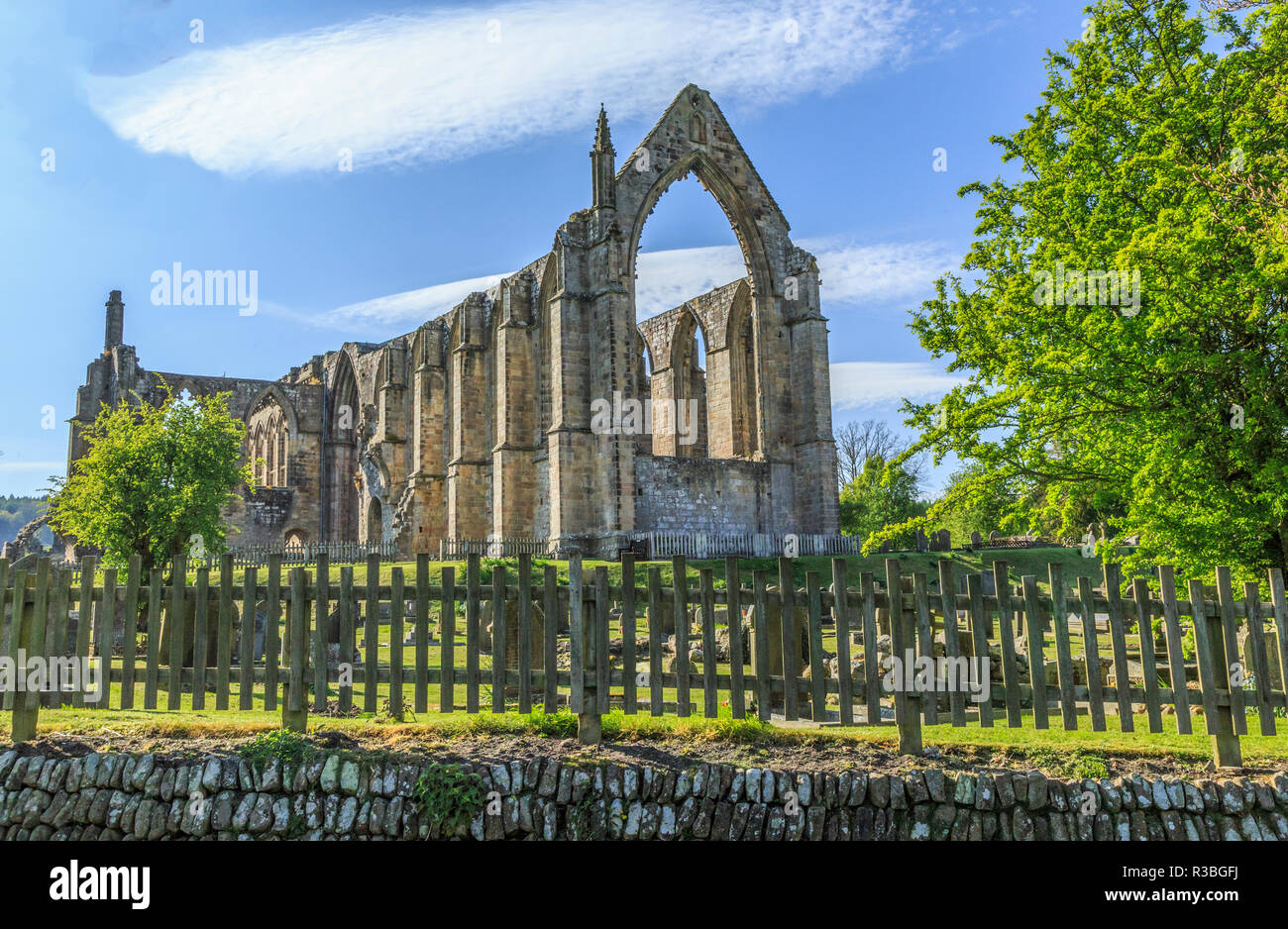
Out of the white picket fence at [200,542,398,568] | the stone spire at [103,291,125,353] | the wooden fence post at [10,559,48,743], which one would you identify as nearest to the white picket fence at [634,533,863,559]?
the white picket fence at [200,542,398,568]

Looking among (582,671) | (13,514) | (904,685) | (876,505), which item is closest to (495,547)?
(876,505)

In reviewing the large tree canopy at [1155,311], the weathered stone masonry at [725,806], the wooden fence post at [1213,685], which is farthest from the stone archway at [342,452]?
the wooden fence post at [1213,685]

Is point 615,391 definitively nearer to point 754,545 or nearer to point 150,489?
point 754,545

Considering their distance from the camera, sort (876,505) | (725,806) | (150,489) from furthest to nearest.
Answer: (876,505) < (150,489) < (725,806)

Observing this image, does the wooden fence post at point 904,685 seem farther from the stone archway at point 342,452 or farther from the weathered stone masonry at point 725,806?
the stone archway at point 342,452

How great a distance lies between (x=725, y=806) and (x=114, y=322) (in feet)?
165

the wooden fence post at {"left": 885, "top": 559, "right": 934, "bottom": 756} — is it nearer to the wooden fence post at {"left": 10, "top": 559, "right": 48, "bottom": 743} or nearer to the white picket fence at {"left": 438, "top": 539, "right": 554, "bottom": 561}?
the wooden fence post at {"left": 10, "top": 559, "right": 48, "bottom": 743}

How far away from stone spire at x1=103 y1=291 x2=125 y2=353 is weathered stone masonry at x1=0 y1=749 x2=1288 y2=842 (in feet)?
156

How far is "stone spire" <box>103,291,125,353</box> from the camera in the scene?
4675 centimetres

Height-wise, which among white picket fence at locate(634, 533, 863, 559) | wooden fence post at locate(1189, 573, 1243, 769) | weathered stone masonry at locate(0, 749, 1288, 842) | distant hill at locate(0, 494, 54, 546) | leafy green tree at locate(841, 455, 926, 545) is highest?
distant hill at locate(0, 494, 54, 546)

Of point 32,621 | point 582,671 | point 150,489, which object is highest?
point 150,489

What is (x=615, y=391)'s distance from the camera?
87.5 feet

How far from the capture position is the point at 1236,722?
650cm

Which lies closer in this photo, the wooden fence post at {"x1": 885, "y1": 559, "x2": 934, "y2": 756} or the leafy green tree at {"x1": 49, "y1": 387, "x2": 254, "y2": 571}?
the wooden fence post at {"x1": 885, "y1": 559, "x2": 934, "y2": 756}
